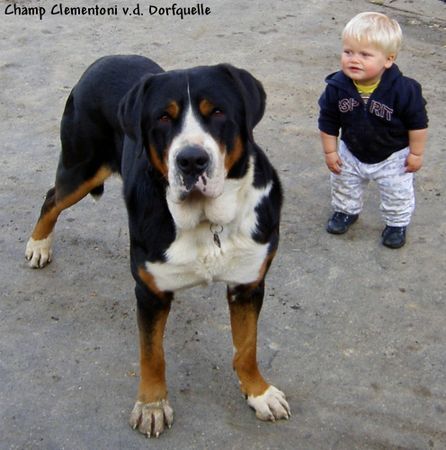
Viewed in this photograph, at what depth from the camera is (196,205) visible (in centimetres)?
287

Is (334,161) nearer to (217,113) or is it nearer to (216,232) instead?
(216,232)

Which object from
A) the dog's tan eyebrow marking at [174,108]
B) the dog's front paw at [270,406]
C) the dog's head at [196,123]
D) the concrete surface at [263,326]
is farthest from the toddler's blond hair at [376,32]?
the dog's front paw at [270,406]

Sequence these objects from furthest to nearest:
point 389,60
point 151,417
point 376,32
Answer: point 389,60 < point 376,32 < point 151,417

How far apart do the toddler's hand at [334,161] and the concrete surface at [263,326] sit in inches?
15.1

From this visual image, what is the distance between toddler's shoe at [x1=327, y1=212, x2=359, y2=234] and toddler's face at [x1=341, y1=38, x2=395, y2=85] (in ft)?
2.83

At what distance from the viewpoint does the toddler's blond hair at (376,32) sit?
3922 mm

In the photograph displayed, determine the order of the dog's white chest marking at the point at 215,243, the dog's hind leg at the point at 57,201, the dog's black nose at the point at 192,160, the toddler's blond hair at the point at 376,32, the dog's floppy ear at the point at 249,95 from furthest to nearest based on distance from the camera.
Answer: the dog's hind leg at the point at 57,201 < the toddler's blond hair at the point at 376,32 < the dog's white chest marking at the point at 215,243 < the dog's floppy ear at the point at 249,95 < the dog's black nose at the point at 192,160

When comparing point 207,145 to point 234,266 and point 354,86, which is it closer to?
point 234,266

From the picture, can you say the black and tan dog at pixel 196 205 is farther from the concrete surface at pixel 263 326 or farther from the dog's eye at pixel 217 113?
the concrete surface at pixel 263 326

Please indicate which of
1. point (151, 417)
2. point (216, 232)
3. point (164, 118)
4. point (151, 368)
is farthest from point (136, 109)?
point (151, 417)

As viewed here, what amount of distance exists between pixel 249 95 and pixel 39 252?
1.96 m

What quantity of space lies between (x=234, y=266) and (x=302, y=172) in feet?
7.40

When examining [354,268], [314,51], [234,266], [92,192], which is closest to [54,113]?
[92,192]

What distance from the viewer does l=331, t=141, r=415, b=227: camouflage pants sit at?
4.30 meters
